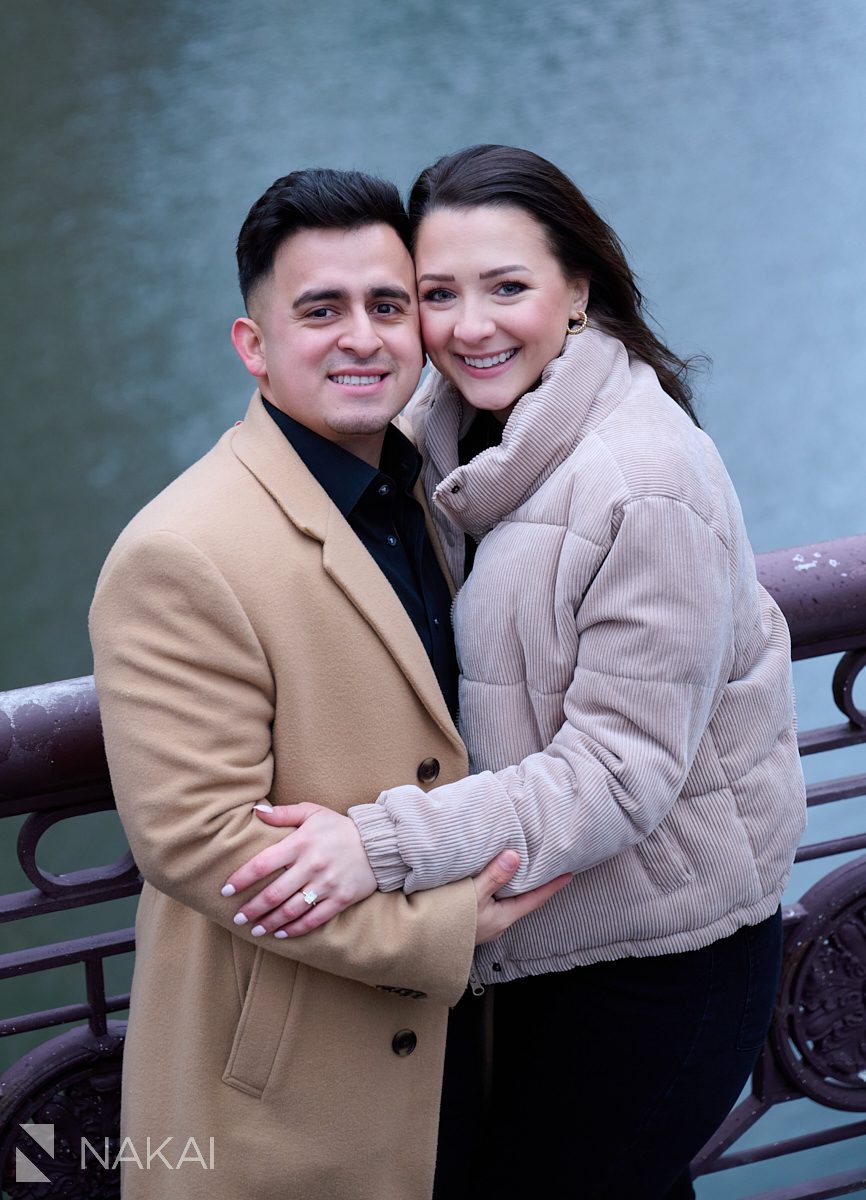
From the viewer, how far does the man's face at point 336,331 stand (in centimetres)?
150

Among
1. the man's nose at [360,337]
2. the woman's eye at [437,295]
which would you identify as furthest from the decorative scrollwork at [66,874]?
the woman's eye at [437,295]

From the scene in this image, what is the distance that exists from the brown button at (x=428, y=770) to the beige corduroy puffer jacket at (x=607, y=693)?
6 cm

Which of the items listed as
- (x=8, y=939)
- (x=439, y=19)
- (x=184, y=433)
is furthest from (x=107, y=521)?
(x=439, y=19)

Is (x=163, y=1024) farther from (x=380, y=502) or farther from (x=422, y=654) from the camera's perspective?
(x=380, y=502)

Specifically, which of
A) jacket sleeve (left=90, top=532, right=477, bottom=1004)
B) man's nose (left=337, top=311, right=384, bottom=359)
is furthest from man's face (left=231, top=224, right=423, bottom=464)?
jacket sleeve (left=90, top=532, right=477, bottom=1004)

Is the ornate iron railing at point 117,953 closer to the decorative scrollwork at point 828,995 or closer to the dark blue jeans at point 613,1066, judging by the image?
the decorative scrollwork at point 828,995

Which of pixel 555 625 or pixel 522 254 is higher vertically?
pixel 522 254

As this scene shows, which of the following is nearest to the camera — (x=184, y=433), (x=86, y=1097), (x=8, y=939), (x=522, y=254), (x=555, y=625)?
(x=555, y=625)

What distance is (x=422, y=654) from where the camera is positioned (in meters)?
1.48

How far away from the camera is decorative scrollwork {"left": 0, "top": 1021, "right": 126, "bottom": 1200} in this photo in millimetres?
1794

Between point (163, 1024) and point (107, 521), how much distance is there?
3.27 m

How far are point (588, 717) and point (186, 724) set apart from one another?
41cm

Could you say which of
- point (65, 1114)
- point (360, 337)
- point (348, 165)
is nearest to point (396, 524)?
point (360, 337)

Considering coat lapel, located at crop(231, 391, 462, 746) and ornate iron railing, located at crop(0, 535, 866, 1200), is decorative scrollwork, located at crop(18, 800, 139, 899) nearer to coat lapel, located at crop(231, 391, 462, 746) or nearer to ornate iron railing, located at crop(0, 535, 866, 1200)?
ornate iron railing, located at crop(0, 535, 866, 1200)
